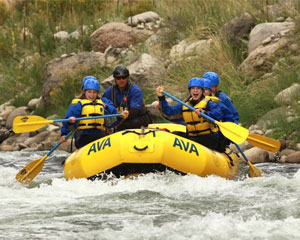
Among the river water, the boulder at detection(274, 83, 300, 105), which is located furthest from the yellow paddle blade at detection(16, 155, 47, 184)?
the boulder at detection(274, 83, 300, 105)

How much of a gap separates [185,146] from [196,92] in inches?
43.1

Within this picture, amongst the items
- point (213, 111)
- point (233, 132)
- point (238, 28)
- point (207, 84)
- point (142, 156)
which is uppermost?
point (238, 28)

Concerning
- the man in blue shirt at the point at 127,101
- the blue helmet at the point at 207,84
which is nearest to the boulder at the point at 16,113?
the man in blue shirt at the point at 127,101

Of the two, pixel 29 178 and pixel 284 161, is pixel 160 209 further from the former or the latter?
pixel 284 161

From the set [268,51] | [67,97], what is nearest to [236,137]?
[268,51]

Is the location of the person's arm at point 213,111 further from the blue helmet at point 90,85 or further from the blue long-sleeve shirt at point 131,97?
the blue helmet at point 90,85

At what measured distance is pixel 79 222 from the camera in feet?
20.2

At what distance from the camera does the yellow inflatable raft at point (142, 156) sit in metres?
7.67

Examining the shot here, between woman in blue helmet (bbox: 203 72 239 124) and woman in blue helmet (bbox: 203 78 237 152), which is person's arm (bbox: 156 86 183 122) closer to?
woman in blue helmet (bbox: 203 78 237 152)

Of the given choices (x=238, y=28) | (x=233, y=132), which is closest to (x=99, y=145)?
(x=233, y=132)

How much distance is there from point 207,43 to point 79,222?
901cm

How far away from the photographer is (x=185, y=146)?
7887 mm

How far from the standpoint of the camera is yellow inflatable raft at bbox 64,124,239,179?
767cm

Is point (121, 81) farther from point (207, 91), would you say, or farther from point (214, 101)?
point (214, 101)
